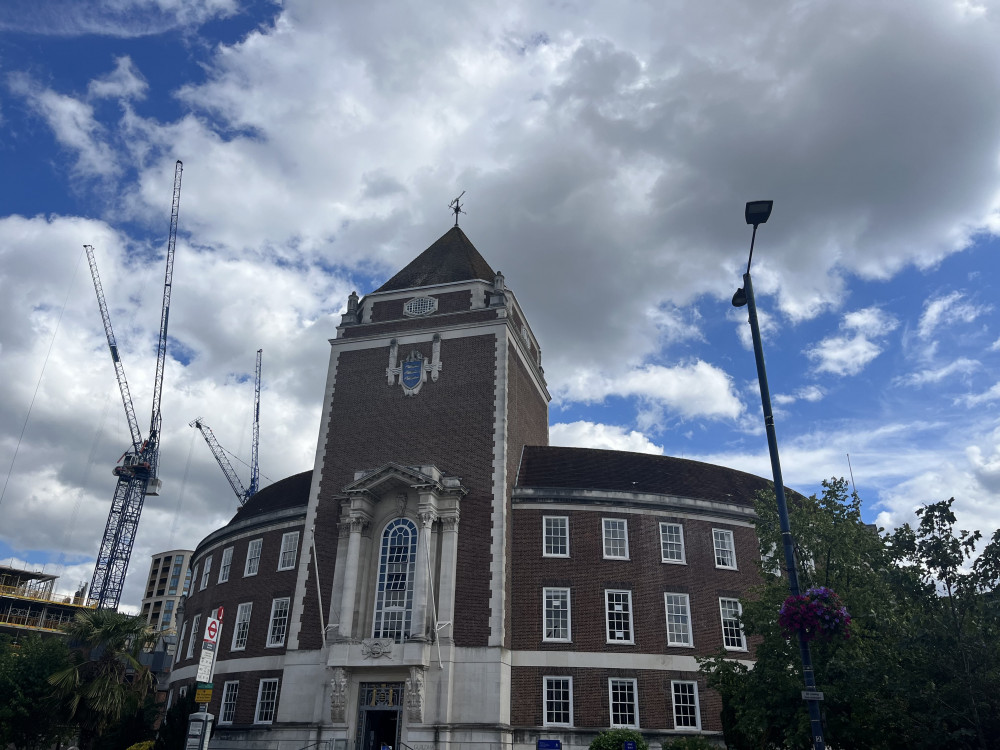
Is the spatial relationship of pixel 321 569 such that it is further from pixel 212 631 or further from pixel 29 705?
pixel 212 631

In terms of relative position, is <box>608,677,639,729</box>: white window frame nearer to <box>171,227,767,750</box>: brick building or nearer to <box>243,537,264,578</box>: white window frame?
<box>171,227,767,750</box>: brick building

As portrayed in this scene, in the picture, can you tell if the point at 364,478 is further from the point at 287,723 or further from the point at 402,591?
the point at 287,723

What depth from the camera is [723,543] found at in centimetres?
4388

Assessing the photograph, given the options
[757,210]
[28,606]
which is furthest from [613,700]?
[28,606]

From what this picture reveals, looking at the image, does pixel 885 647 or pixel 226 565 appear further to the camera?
pixel 226 565

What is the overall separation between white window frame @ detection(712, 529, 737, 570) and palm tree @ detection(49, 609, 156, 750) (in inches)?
1199

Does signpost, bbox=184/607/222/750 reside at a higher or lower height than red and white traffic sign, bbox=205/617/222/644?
lower

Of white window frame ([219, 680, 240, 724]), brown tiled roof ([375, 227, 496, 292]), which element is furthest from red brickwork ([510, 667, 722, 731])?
brown tiled roof ([375, 227, 496, 292])

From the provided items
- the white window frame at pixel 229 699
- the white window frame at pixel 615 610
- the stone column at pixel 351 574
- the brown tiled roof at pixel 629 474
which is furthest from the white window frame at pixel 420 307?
the white window frame at pixel 229 699

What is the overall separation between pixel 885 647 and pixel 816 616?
689 centimetres

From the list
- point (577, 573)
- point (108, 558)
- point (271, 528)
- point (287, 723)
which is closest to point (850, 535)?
point (577, 573)

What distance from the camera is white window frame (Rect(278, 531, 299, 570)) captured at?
4559 centimetres

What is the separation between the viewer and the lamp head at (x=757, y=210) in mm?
20156

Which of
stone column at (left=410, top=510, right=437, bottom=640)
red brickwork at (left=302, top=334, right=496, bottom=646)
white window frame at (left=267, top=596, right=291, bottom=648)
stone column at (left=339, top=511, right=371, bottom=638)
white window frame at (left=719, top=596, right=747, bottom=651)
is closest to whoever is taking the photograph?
stone column at (left=410, top=510, right=437, bottom=640)
